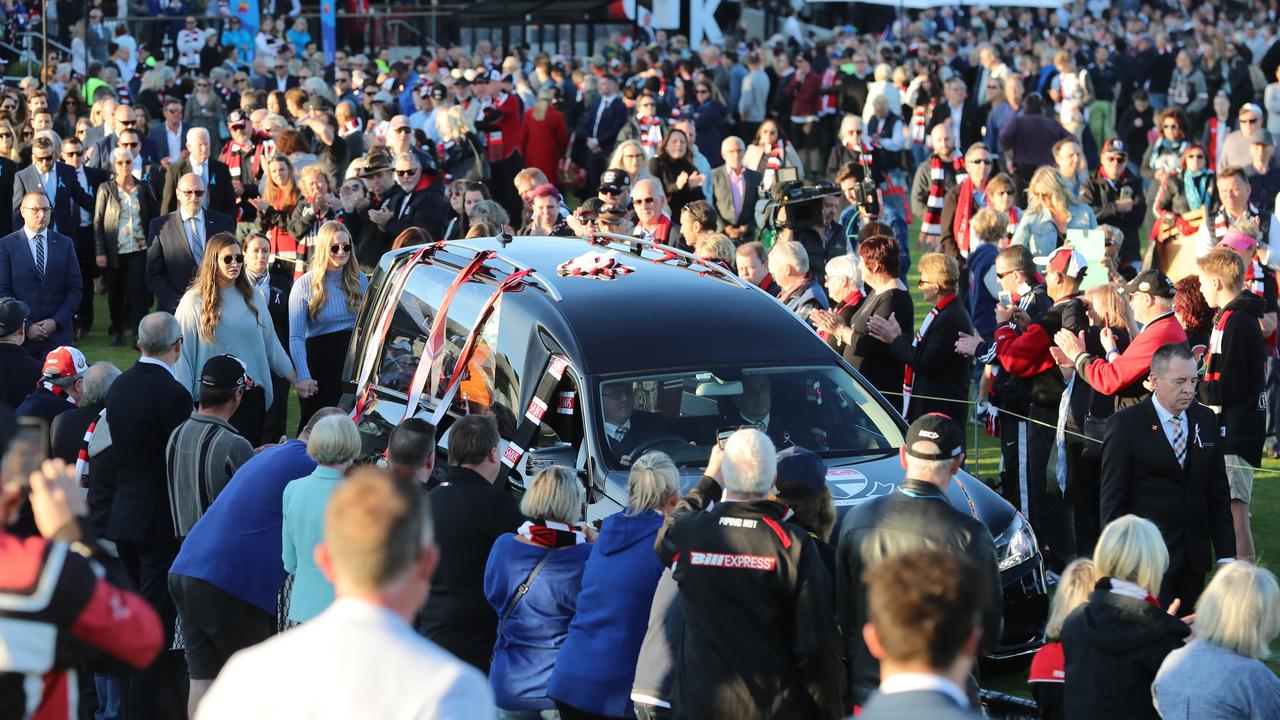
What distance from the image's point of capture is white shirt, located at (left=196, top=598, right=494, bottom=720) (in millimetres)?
3070

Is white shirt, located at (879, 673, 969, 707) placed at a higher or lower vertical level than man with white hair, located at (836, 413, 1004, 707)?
higher

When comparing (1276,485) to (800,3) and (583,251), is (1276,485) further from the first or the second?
(800,3)

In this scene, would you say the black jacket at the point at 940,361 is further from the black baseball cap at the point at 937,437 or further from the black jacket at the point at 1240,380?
the black baseball cap at the point at 937,437

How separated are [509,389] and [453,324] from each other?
0.77m

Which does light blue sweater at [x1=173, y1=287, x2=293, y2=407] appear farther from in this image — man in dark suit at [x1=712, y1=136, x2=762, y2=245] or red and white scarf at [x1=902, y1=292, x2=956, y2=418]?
man in dark suit at [x1=712, y1=136, x2=762, y2=245]

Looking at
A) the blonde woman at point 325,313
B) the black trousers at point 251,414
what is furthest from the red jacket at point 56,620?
the blonde woman at point 325,313

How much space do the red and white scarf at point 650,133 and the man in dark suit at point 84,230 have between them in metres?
6.16

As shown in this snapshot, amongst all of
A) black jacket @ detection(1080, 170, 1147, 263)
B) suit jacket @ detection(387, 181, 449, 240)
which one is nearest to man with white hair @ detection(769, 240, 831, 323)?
suit jacket @ detection(387, 181, 449, 240)

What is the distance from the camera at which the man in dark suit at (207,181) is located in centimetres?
1433

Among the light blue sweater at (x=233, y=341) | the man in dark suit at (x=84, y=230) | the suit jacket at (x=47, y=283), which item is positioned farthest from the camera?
the man in dark suit at (x=84, y=230)

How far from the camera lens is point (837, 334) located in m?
9.18

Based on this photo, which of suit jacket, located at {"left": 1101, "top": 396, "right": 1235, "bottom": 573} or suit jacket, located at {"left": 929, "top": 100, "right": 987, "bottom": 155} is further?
suit jacket, located at {"left": 929, "top": 100, "right": 987, "bottom": 155}

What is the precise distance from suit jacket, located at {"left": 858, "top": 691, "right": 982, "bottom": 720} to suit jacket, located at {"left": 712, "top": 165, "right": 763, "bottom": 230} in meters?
11.1

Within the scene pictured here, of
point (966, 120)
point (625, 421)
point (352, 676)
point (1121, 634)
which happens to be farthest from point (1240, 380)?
point (966, 120)
